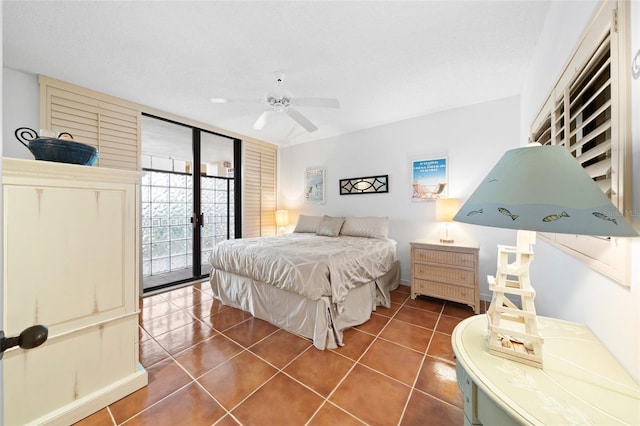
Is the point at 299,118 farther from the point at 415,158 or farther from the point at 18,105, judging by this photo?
the point at 18,105

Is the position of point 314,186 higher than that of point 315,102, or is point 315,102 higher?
point 315,102

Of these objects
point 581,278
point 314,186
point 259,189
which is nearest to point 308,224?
point 314,186

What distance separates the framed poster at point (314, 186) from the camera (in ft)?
15.0

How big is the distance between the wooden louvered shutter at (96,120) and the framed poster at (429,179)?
12.2ft

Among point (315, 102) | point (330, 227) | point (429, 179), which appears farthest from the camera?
point (330, 227)

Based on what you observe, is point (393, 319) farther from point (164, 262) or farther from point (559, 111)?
point (164, 262)

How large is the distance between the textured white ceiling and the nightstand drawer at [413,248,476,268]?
1.85 m

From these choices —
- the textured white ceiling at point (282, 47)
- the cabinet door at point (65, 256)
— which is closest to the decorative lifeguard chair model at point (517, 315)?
the textured white ceiling at point (282, 47)

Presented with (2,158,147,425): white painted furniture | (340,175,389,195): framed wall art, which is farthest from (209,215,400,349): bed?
(2,158,147,425): white painted furniture

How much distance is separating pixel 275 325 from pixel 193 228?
2275mm

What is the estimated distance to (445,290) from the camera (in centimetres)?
287

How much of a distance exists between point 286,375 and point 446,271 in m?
2.07

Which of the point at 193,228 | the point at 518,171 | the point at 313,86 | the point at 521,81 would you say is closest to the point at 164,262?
the point at 193,228

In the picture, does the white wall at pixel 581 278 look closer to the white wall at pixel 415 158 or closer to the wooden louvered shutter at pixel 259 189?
the white wall at pixel 415 158
